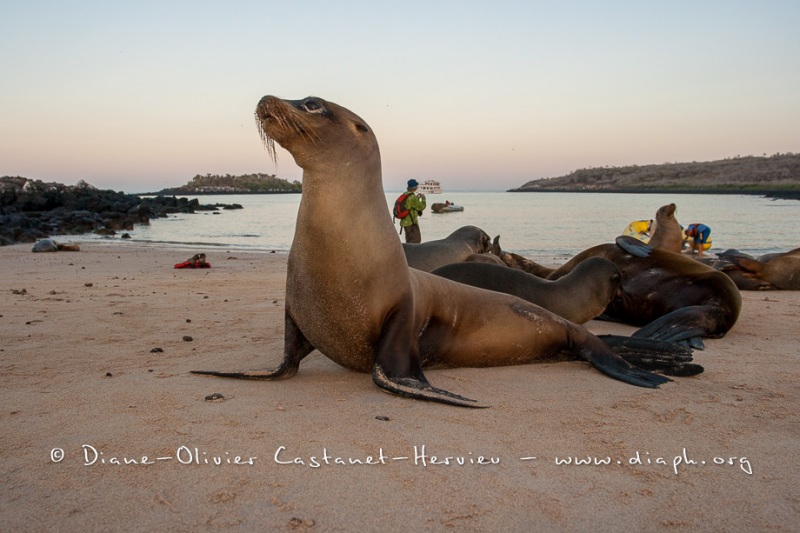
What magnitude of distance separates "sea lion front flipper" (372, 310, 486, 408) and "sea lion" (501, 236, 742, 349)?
2.48m

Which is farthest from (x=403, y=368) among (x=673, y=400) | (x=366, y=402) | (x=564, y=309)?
(x=564, y=309)

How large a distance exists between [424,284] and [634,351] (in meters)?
1.45

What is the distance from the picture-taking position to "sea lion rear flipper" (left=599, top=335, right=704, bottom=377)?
4.02m

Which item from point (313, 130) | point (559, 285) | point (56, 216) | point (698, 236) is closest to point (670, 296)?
point (559, 285)

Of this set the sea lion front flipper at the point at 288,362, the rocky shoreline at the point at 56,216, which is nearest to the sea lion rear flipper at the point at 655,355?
the sea lion front flipper at the point at 288,362

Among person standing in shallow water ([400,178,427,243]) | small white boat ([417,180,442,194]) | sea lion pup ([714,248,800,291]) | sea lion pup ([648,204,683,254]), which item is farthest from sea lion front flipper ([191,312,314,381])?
small white boat ([417,180,442,194])

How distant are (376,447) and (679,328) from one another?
11.9 feet

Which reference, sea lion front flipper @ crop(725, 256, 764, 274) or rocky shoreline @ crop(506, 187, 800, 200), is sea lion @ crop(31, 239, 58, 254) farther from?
rocky shoreline @ crop(506, 187, 800, 200)

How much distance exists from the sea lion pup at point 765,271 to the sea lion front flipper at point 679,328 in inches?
154

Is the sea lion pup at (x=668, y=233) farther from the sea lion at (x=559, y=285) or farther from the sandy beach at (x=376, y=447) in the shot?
the sandy beach at (x=376, y=447)

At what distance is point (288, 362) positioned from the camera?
3758 mm

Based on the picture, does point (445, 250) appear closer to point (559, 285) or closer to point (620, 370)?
point (559, 285)

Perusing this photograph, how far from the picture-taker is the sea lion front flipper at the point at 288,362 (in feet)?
12.1

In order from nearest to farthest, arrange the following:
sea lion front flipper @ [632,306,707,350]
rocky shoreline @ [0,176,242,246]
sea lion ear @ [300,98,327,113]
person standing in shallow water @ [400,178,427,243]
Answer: sea lion ear @ [300,98,327,113]
sea lion front flipper @ [632,306,707,350]
person standing in shallow water @ [400,178,427,243]
rocky shoreline @ [0,176,242,246]
